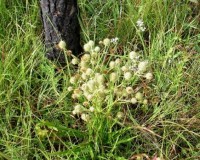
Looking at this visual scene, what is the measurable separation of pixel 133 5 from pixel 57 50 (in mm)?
567

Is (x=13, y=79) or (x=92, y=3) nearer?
(x=13, y=79)

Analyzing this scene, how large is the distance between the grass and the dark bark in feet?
0.19

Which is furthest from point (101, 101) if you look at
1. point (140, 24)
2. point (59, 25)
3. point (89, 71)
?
point (140, 24)

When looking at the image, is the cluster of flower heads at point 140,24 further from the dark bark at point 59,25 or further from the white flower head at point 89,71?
the white flower head at point 89,71

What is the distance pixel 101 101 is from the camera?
175 centimetres

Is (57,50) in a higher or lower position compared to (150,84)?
higher

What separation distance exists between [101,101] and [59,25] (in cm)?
54

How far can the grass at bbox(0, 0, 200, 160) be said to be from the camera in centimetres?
189

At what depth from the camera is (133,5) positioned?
2.46m

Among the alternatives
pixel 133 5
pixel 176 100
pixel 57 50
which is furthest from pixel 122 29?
pixel 176 100

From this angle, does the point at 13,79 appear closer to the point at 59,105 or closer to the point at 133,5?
the point at 59,105

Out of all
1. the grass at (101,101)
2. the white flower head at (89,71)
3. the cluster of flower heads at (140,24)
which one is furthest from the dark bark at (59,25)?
the white flower head at (89,71)

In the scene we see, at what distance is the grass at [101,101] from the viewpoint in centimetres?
189

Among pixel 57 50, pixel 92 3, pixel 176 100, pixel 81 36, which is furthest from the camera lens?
pixel 92 3
